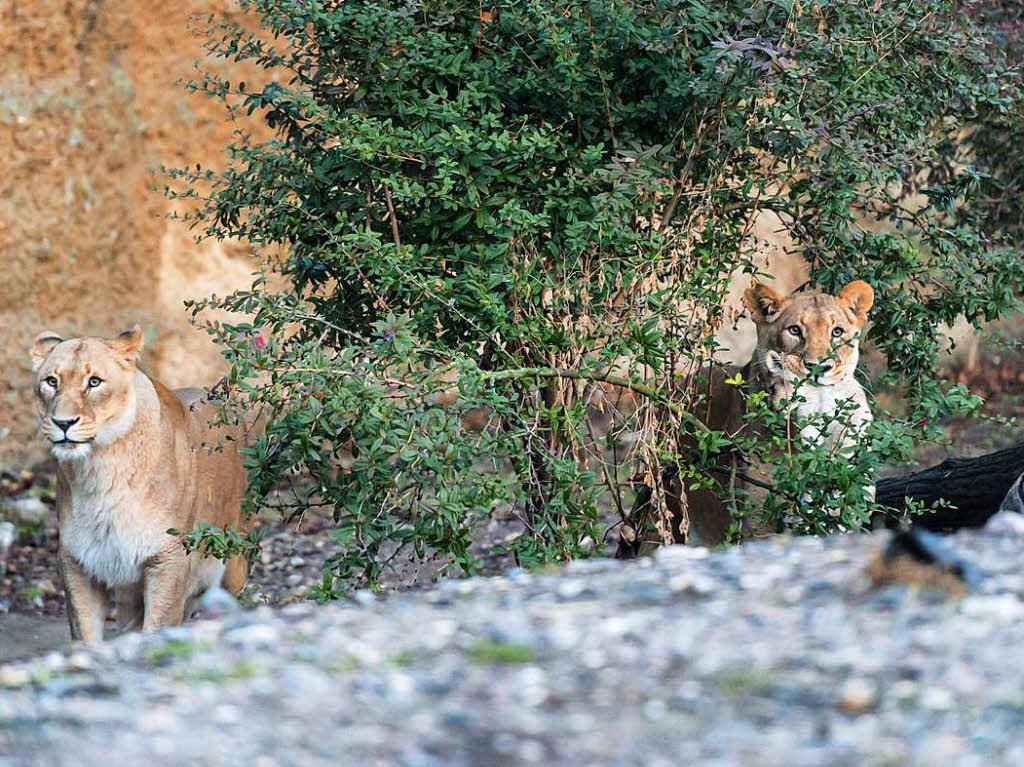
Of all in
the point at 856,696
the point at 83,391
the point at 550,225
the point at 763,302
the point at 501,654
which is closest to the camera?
the point at 856,696

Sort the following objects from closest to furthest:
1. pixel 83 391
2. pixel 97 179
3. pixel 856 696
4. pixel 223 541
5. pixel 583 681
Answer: pixel 856 696 < pixel 583 681 < pixel 223 541 < pixel 83 391 < pixel 97 179

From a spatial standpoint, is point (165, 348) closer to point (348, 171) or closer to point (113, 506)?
point (113, 506)

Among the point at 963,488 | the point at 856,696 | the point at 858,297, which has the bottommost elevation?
the point at 963,488

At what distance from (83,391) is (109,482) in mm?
410

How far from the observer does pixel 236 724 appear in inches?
115

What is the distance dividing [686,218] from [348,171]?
140cm

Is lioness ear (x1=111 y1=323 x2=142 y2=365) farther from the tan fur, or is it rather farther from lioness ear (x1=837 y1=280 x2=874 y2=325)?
lioness ear (x1=837 y1=280 x2=874 y2=325)

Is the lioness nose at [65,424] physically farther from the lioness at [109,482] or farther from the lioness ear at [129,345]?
the lioness ear at [129,345]

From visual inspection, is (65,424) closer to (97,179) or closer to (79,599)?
(79,599)

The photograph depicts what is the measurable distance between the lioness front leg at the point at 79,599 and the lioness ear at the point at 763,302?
3116mm

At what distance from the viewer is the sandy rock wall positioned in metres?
10.6

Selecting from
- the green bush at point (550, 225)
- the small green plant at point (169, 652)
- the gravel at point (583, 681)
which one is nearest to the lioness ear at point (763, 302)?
the green bush at point (550, 225)

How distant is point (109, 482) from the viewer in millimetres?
6145

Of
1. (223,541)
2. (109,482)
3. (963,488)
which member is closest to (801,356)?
(963,488)
